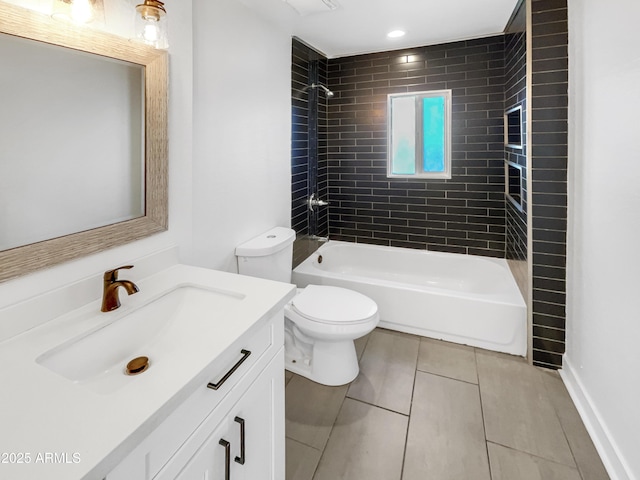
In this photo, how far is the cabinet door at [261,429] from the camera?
3.09 ft

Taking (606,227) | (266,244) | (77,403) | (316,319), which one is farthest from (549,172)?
(77,403)

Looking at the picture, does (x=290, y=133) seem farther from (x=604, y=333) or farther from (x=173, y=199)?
(x=604, y=333)

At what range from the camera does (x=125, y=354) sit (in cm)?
106

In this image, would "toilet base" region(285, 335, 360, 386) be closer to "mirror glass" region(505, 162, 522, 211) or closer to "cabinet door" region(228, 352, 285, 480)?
"cabinet door" region(228, 352, 285, 480)

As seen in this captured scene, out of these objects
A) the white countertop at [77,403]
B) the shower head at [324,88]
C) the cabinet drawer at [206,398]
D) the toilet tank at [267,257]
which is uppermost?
the shower head at [324,88]

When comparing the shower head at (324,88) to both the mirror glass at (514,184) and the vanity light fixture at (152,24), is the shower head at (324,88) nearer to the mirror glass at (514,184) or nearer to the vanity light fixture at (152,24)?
the mirror glass at (514,184)

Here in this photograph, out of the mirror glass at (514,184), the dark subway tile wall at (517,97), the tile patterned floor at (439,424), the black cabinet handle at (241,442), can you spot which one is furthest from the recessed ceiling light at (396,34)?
the black cabinet handle at (241,442)

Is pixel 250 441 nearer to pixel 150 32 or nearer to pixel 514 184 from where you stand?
pixel 150 32

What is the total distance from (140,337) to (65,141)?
66 centimetres

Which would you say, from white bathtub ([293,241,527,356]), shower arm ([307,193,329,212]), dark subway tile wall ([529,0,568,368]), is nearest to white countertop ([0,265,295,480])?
white bathtub ([293,241,527,356])

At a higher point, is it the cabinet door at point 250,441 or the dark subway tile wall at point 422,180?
the dark subway tile wall at point 422,180

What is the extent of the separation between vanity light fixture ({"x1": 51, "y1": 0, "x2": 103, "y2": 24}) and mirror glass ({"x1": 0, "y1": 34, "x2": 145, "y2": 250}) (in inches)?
3.6

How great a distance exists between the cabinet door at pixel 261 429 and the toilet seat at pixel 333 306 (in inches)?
28.1

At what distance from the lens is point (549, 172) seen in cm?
199
